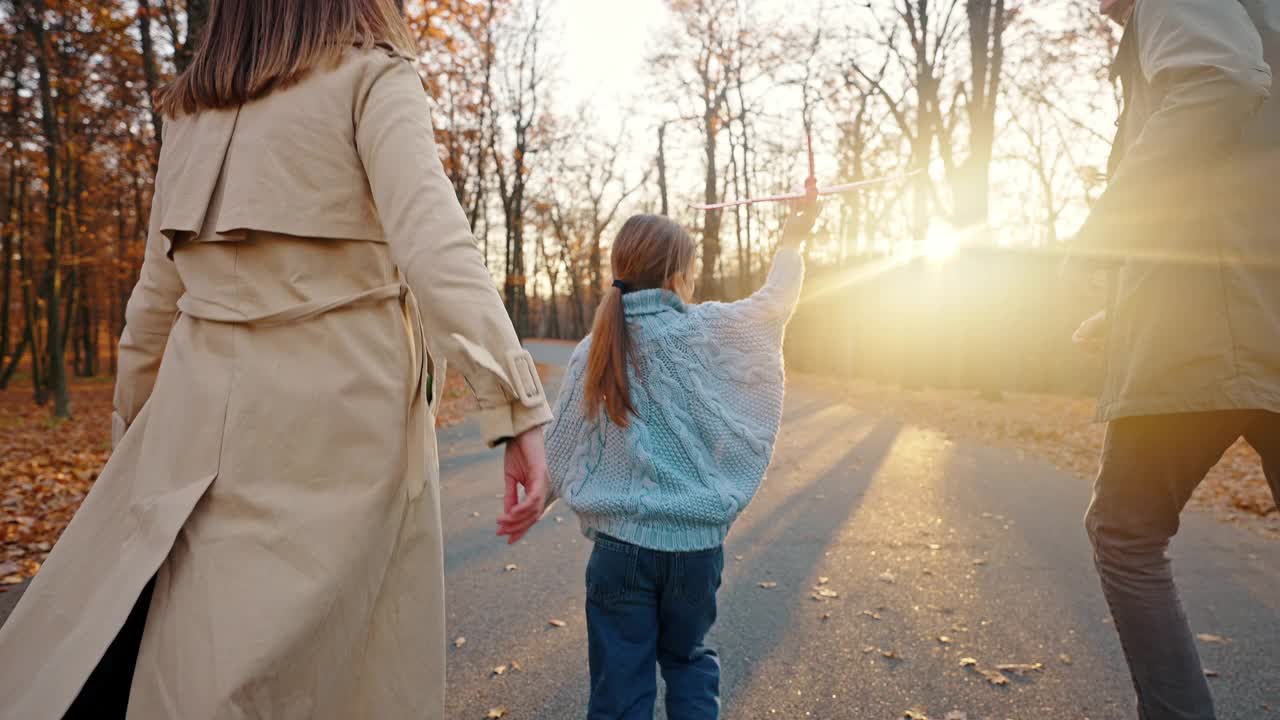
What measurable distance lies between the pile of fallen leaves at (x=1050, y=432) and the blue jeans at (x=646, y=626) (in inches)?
201

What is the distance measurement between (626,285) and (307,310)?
1.18 m

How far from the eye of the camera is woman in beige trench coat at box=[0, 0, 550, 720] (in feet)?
3.99

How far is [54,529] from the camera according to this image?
16.8ft

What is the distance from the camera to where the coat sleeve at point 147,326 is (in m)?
1.54

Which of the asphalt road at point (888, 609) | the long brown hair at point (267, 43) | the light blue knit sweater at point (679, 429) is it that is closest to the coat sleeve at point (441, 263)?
the long brown hair at point (267, 43)

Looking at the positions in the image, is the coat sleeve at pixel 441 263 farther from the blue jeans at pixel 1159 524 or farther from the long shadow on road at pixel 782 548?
the long shadow on road at pixel 782 548

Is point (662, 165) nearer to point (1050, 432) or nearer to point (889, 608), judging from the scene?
point (1050, 432)

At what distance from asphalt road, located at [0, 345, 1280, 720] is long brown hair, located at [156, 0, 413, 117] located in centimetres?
220

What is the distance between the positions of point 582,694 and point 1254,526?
207 inches

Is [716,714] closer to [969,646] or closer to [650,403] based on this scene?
[650,403]

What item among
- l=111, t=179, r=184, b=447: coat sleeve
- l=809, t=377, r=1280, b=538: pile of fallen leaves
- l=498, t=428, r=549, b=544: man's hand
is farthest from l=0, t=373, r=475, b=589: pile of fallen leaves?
l=809, t=377, r=1280, b=538: pile of fallen leaves

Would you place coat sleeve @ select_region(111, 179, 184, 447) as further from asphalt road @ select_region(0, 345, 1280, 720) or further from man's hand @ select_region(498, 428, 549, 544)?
asphalt road @ select_region(0, 345, 1280, 720)

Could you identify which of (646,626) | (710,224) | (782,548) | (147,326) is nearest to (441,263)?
(147,326)

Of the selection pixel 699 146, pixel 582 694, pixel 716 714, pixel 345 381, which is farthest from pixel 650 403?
pixel 699 146
